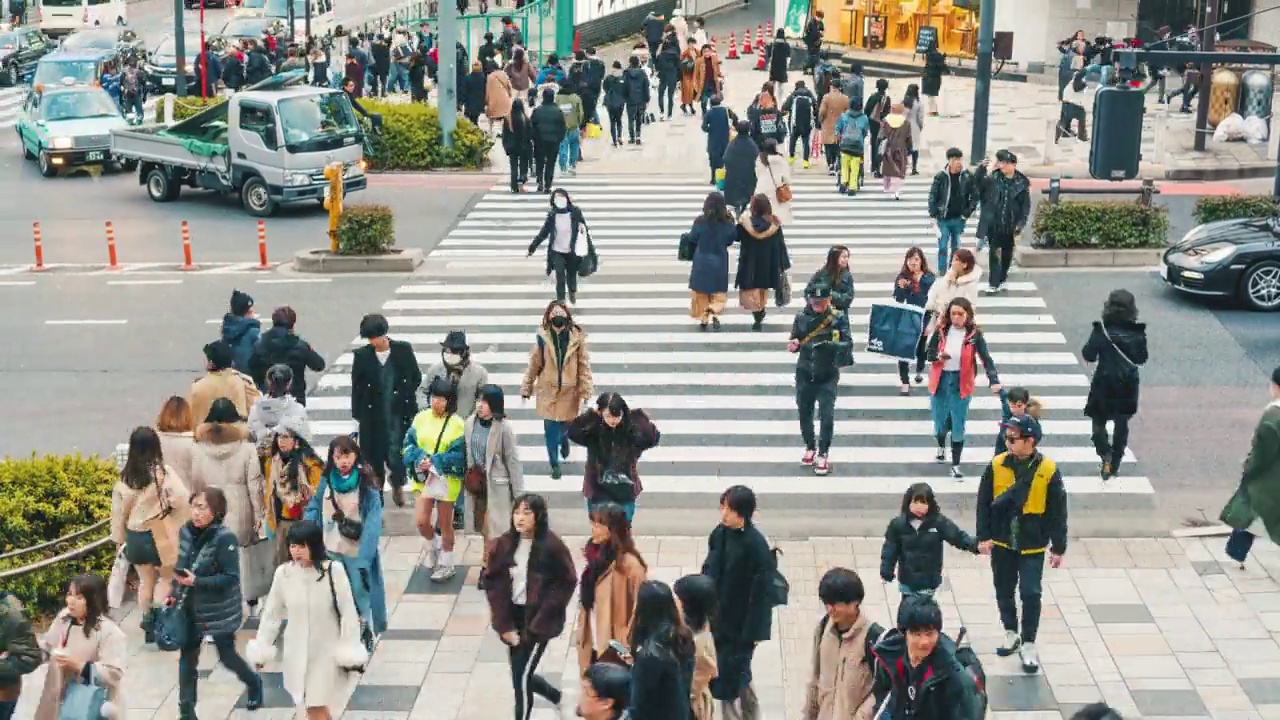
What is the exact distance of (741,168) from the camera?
24.2 m

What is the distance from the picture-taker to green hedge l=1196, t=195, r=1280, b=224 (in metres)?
22.8

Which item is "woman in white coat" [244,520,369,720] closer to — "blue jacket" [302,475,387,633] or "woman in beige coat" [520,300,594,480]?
"blue jacket" [302,475,387,633]

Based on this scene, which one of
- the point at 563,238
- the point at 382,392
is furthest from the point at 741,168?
the point at 382,392

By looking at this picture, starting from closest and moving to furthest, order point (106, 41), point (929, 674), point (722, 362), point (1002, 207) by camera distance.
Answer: point (929, 674) → point (722, 362) → point (1002, 207) → point (106, 41)

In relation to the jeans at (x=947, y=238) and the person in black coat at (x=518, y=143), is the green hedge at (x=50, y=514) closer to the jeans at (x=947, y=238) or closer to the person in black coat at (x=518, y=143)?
the jeans at (x=947, y=238)

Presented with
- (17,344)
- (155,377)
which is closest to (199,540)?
(155,377)

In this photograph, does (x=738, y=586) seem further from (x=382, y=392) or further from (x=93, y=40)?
(x=93, y=40)

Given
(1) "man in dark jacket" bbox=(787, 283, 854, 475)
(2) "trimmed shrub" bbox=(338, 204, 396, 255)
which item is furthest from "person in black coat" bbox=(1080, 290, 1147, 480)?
(2) "trimmed shrub" bbox=(338, 204, 396, 255)

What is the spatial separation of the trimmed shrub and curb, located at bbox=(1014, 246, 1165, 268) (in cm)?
847

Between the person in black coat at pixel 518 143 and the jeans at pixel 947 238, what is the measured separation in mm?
7839

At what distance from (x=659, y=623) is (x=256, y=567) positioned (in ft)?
15.7

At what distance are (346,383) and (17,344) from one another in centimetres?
461

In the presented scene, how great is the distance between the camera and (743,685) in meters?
10.3

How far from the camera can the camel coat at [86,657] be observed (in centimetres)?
923
